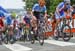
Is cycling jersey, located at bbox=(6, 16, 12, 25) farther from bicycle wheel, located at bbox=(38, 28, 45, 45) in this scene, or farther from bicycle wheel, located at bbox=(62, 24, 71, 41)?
bicycle wheel, located at bbox=(38, 28, 45, 45)

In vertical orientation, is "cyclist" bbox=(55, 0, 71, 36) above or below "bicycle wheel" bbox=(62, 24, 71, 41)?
above

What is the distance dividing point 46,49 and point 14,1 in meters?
61.7

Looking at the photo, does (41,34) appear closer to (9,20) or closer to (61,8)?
(61,8)

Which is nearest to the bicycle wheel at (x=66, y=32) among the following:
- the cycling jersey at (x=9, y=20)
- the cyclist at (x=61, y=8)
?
the cyclist at (x=61, y=8)

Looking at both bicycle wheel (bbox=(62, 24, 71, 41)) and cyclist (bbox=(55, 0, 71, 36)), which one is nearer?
bicycle wheel (bbox=(62, 24, 71, 41))

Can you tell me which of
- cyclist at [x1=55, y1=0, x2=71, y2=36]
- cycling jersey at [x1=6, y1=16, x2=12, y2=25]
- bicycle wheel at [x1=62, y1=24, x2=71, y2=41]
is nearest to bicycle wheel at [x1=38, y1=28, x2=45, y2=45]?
bicycle wheel at [x1=62, y1=24, x2=71, y2=41]

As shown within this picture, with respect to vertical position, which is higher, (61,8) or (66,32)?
(61,8)

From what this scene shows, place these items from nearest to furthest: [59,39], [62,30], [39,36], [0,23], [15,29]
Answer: [39,36]
[62,30]
[59,39]
[0,23]
[15,29]

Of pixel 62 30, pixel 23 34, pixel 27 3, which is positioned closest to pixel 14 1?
→ pixel 27 3

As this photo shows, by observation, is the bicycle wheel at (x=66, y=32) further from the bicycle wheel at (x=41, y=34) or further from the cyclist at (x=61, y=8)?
the bicycle wheel at (x=41, y=34)

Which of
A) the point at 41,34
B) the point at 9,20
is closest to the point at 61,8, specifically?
the point at 41,34

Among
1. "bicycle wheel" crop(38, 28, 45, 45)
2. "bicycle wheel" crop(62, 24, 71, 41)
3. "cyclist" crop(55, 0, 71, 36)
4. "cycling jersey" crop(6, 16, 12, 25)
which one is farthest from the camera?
"cycling jersey" crop(6, 16, 12, 25)

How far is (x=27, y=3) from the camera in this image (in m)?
74.6

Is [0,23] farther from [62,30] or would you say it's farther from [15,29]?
[62,30]
